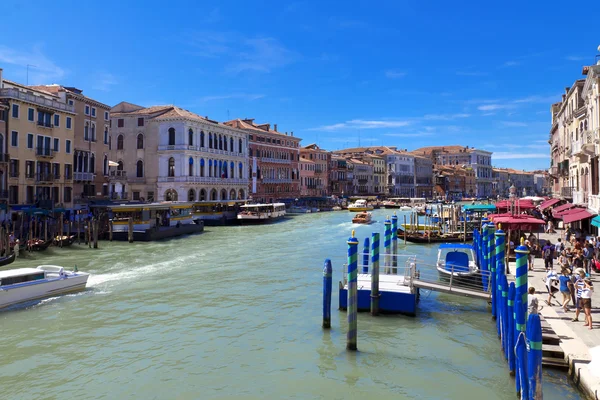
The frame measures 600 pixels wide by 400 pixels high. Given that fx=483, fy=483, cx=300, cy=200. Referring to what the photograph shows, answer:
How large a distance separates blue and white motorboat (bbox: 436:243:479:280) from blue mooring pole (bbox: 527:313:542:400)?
7.87 metres

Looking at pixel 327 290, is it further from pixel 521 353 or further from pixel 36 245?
pixel 36 245

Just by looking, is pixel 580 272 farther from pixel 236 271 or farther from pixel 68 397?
pixel 236 271

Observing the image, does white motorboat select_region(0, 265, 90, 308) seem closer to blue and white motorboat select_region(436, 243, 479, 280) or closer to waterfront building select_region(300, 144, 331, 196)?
blue and white motorboat select_region(436, 243, 479, 280)

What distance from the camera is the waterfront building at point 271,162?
56.8 meters

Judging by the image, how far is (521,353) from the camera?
671 cm

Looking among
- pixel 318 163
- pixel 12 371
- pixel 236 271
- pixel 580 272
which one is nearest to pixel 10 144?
pixel 236 271

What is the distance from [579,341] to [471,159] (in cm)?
11636

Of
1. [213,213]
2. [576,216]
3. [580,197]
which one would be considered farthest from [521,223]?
[213,213]

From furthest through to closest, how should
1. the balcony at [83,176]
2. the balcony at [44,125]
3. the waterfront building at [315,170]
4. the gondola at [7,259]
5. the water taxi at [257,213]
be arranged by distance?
the waterfront building at [315,170]
the water taxi at [257,213]
the balcony at [83,176]
the balcony at [44,125]
the gondola at [7,259]

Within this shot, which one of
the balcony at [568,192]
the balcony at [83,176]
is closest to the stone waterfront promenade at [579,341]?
the balcony at [568,192]

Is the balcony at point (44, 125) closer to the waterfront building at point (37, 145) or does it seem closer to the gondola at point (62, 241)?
the waterfront building at point (37, 145)

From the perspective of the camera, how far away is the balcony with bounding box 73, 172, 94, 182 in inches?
1255

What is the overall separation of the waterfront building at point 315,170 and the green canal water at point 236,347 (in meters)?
54.9

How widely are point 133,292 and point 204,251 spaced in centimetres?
952
